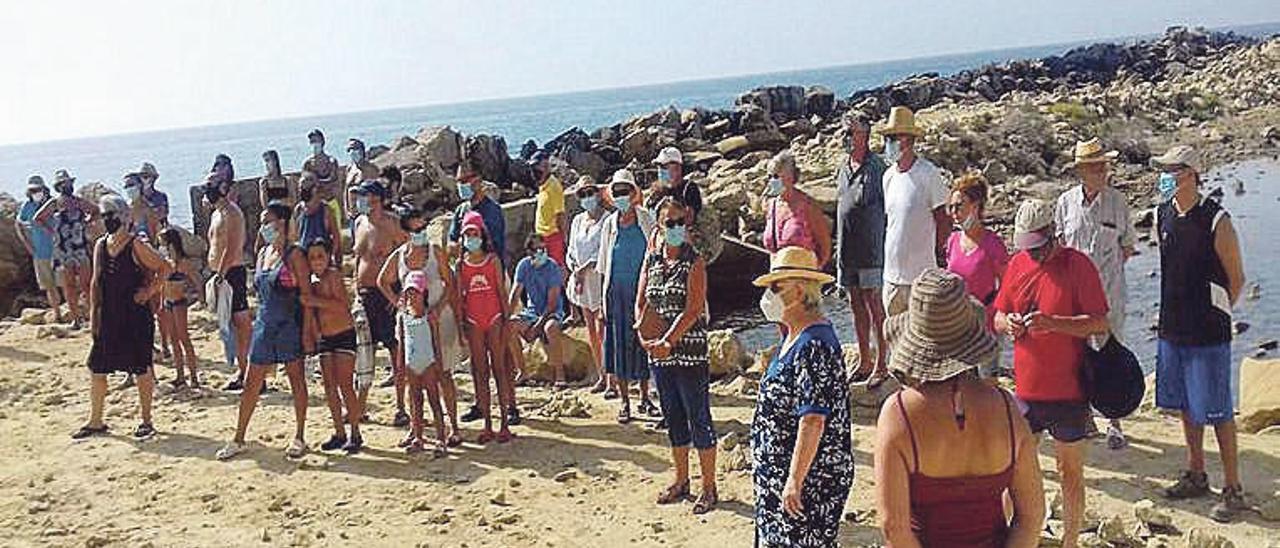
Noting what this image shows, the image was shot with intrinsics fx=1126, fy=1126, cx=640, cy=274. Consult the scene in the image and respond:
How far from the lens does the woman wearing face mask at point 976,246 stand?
6.32 meters

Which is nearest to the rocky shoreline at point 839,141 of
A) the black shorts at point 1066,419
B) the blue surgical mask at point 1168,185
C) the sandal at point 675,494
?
the sandal at point 675,494

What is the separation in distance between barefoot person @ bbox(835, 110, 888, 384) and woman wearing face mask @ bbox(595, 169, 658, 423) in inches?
57.8

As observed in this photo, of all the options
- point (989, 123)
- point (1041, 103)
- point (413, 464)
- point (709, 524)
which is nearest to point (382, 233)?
point (413, 464)

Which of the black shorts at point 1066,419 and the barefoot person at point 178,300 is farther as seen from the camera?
the barefoot person at point 178,300

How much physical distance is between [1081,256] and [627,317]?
3368 mm

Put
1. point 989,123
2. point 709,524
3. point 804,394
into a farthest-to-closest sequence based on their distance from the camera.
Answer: point 989,123 → point 709,524 → point 804,394

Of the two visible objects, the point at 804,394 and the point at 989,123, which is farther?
the point at 989,123

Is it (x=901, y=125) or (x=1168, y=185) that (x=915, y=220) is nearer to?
(x=901, y=125)

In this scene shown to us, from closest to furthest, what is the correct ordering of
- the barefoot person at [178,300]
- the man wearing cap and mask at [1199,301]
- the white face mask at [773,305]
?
the white face mask at [773,305] < the man wearing cap and mask at [1199,301] < the barefoot person at [178,300]

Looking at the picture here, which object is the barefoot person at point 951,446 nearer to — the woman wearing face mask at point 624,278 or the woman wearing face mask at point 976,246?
the woman wearing face mask at point 976,246

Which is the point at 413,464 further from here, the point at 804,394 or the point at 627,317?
the point at 804,394

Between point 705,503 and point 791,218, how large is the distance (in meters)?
2.16

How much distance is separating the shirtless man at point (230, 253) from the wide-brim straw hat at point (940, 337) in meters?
7.51

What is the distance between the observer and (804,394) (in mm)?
4469
